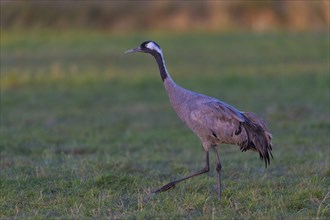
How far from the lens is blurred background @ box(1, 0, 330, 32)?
33.5 metres

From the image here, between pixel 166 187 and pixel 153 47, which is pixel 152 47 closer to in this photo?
pixel 153 47

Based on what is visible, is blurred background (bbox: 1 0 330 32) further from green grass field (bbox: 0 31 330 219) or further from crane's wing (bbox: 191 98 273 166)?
crane's wing (bbox: 191 98 273 166)

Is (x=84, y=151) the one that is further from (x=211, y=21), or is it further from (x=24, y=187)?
(x=211, y=21)

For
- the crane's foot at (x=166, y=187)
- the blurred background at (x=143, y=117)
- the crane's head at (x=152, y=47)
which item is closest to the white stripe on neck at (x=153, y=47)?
the crane's head at (x=152, y=47)

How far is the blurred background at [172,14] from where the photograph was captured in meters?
33.5

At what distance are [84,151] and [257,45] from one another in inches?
638

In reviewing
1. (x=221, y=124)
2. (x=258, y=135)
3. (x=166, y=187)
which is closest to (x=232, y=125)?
(x=221, y=124)

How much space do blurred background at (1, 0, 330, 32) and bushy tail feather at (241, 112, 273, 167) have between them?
A: 26.4 metres

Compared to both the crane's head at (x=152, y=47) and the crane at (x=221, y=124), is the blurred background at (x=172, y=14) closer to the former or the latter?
the crane's head at (x=152, y=47)

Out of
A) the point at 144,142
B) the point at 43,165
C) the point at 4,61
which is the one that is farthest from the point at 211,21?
the point at 43,165

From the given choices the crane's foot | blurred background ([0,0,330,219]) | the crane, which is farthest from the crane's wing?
the crane's foot

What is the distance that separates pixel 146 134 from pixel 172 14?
23936 mm

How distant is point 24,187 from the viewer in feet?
23.7

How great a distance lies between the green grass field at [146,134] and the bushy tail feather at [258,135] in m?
0.43
